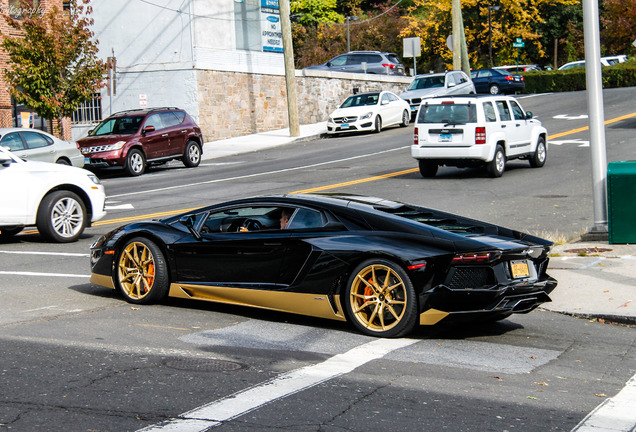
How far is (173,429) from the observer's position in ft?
16.3

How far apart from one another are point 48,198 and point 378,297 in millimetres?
7563

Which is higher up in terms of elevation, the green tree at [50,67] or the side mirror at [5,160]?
the green tree at [50,67]

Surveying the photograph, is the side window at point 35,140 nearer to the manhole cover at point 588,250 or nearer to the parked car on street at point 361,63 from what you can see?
the manhole cover at point 588,250

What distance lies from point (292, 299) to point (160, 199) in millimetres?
12310

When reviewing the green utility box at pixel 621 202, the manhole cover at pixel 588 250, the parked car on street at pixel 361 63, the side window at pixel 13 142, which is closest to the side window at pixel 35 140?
the side window at pixel 13 142

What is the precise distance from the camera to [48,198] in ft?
44.0

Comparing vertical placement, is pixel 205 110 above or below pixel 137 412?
above

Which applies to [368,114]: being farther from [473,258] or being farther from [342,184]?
[473,258]

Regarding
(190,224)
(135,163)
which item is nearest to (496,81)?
(135,163)

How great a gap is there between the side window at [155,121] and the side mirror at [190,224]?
A: 19294mm

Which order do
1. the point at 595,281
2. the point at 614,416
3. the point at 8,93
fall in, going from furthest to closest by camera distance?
the point at 8,93 → the point at 595,281 → the point at 614,416

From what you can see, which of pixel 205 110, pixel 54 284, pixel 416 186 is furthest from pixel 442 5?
pixel 54 284

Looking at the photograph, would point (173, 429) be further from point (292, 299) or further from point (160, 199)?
point (160, 199)

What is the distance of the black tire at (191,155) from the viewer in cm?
2873
